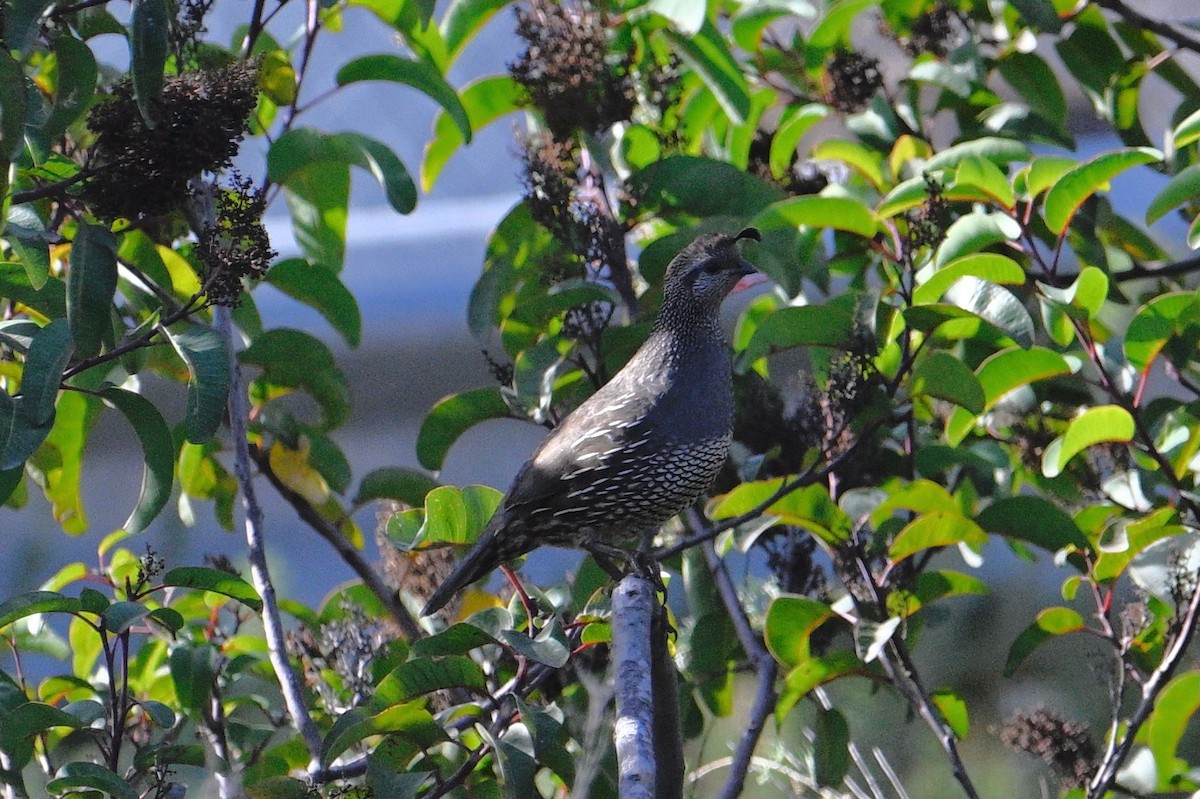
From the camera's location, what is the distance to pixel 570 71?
3.59 m

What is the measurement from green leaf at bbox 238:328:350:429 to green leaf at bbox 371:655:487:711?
3.01ft

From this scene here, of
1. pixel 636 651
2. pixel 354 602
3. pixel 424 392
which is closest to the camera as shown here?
pixel 636 651

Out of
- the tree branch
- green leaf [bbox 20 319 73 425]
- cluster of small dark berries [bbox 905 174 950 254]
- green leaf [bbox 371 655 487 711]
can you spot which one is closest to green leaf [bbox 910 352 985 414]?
cluster of small dark berries [bbox 905 174 950 254]

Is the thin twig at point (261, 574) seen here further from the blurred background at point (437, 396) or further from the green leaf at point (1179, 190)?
the blurred background at point (437, 396)

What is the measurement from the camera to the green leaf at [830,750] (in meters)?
3.37

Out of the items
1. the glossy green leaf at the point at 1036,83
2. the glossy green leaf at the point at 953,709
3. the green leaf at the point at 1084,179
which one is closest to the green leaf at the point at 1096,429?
the green leaf at the point at 1084,179

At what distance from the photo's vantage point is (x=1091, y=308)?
304 centimetres

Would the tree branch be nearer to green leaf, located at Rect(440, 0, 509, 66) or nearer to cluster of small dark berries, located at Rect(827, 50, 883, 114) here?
green leaf, located at Rect(440, 0, 509, 66)

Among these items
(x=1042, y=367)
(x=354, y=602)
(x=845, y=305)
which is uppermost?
(x=845, y=305)

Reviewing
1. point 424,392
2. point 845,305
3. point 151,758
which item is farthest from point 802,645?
point 424,392

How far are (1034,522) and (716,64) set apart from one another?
1347 mm

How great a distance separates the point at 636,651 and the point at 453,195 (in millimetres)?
4393

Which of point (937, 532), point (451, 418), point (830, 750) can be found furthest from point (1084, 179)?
point (451, 418)

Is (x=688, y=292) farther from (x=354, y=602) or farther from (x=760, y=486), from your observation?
(x=354, y=602)
